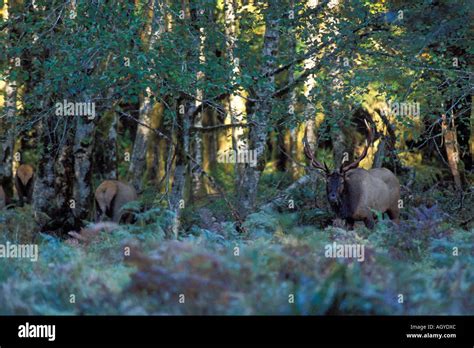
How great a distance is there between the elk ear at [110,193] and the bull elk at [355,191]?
4.30 metres

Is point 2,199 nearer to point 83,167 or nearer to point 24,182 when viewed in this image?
point 24,182

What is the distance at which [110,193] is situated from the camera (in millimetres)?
19141

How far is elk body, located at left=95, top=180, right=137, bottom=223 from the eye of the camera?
1905 centimetres

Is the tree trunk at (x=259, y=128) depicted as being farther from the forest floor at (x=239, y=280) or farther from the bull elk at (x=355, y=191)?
the forest floor at (x=239, y=280)

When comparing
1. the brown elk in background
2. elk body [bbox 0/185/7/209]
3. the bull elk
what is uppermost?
the brown elk in background

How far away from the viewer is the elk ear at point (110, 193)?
19047 mm

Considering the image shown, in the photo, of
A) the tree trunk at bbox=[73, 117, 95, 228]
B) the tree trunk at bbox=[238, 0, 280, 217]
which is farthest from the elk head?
the tree trunk at bbox=[73, 117, 95, 228]

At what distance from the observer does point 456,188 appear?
2055 centimetres

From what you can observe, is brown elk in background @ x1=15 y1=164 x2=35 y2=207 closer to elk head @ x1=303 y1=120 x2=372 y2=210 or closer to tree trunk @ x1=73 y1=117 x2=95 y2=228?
tree trunk @ x1=73 y1=117 x2=95 y2=228

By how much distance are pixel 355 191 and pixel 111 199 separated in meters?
5.13
